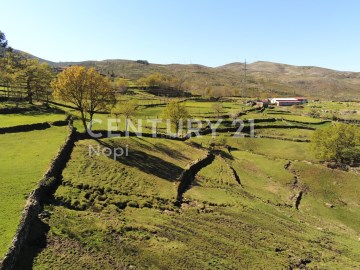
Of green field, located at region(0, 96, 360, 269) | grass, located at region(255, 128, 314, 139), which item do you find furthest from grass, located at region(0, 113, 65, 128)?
grass, located at region(255, 128, 314, 139)

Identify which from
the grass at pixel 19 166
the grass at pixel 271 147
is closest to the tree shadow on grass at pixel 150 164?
the grass at pixel 19 166

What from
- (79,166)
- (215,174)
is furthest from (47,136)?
(215,174)

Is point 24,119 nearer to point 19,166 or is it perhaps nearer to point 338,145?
point 19,166

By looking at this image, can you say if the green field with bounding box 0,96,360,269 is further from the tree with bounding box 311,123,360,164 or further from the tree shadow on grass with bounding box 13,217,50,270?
the tree with bounding box 311,123,360,164

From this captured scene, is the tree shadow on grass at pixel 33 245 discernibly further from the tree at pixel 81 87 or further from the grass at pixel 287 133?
the grass at pixel 287 133

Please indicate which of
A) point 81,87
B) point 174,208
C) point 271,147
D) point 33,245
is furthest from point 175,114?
point 33,245
